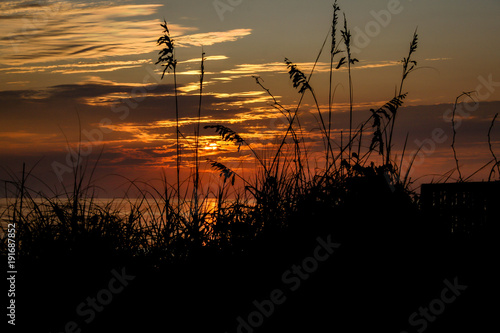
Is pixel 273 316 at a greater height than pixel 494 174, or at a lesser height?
lesser

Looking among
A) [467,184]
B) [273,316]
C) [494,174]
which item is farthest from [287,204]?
[494,174]

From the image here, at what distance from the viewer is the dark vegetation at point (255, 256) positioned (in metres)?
3.72

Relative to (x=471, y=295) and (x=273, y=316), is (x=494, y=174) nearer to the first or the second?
(x=471, y=295)

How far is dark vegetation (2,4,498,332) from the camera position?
3721 millimetres

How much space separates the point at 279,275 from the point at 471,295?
1.45 m

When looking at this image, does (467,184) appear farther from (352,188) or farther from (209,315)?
(209,315)

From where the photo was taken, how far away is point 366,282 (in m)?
3.92

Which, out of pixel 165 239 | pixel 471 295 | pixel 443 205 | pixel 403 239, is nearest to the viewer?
pixel 471 295

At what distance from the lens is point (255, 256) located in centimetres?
429

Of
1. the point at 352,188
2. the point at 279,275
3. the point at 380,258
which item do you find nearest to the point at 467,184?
the point at 352,188

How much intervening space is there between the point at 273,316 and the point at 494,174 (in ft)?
9.63

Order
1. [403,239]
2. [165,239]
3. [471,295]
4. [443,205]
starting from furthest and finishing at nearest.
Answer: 1. [443,205]
2. [165,239]
3. [403,239]
4. [471,295]

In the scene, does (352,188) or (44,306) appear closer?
(44,306)

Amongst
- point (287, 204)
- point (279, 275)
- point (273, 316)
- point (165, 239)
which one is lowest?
point (273, 316)
